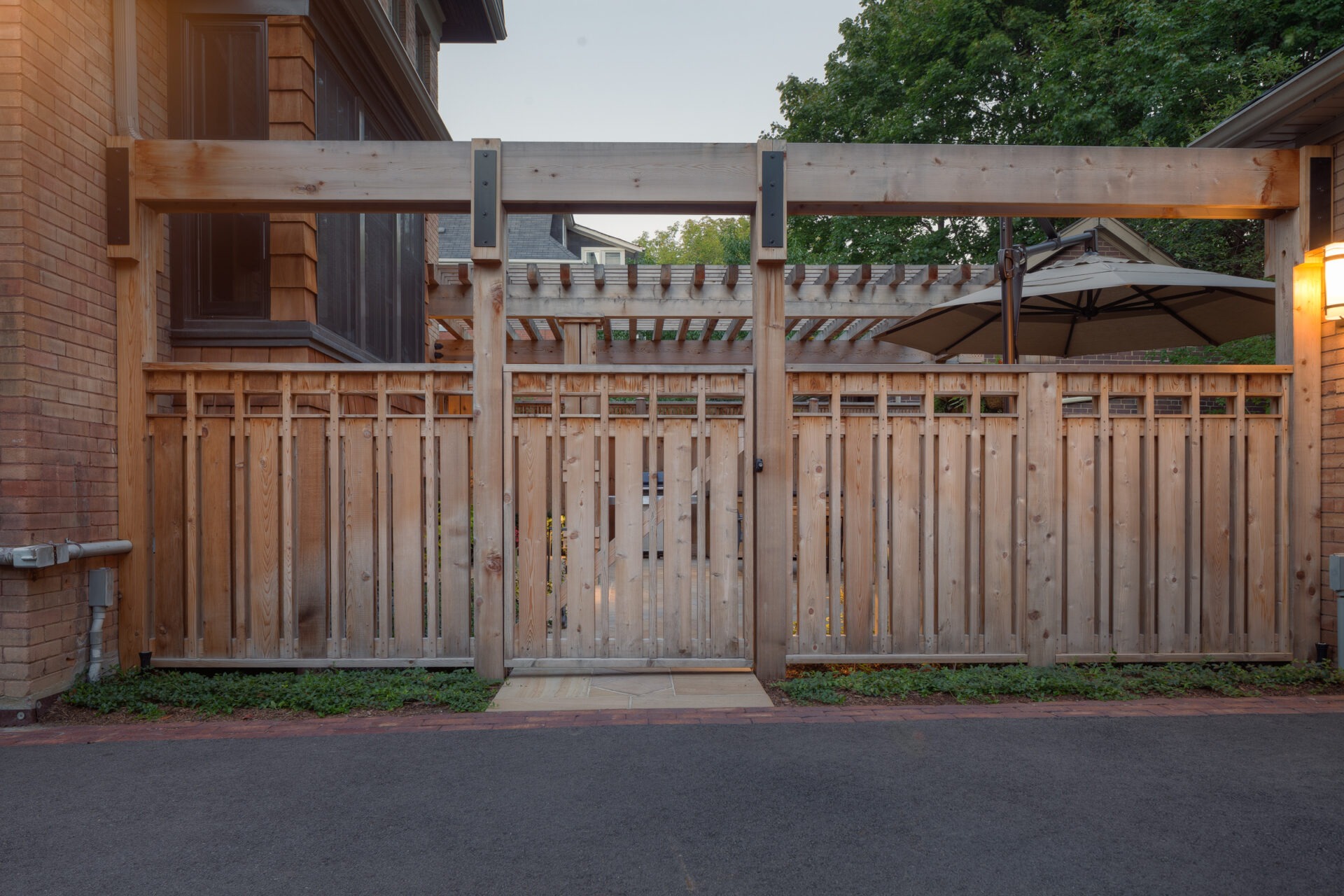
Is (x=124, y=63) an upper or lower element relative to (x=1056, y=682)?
upper

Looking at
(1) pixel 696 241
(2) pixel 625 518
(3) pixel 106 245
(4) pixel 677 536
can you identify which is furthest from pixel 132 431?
(1) pixel 696 241

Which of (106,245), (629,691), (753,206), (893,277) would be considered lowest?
(629,691)

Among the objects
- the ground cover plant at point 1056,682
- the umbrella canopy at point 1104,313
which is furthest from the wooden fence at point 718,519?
the umbrella canopy at point 1104,313

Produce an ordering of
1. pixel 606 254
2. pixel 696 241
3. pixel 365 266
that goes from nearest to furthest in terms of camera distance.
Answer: pixel 365 266
pixel 606 254
pixel 696 241

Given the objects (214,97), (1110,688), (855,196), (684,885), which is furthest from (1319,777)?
(214,97)

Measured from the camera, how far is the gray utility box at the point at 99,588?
4426 millimetres

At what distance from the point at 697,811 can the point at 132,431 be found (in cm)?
391

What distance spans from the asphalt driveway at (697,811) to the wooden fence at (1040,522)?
2.99ft

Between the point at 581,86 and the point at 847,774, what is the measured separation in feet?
153

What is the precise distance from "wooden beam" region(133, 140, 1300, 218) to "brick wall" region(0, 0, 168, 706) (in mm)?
453

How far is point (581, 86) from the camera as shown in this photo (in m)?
44.6

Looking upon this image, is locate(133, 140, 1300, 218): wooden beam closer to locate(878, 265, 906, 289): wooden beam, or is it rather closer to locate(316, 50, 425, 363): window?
locate(316, 50, 425, 363): window

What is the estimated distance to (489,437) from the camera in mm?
4719

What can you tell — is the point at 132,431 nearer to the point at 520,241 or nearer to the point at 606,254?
the point at 520,241
